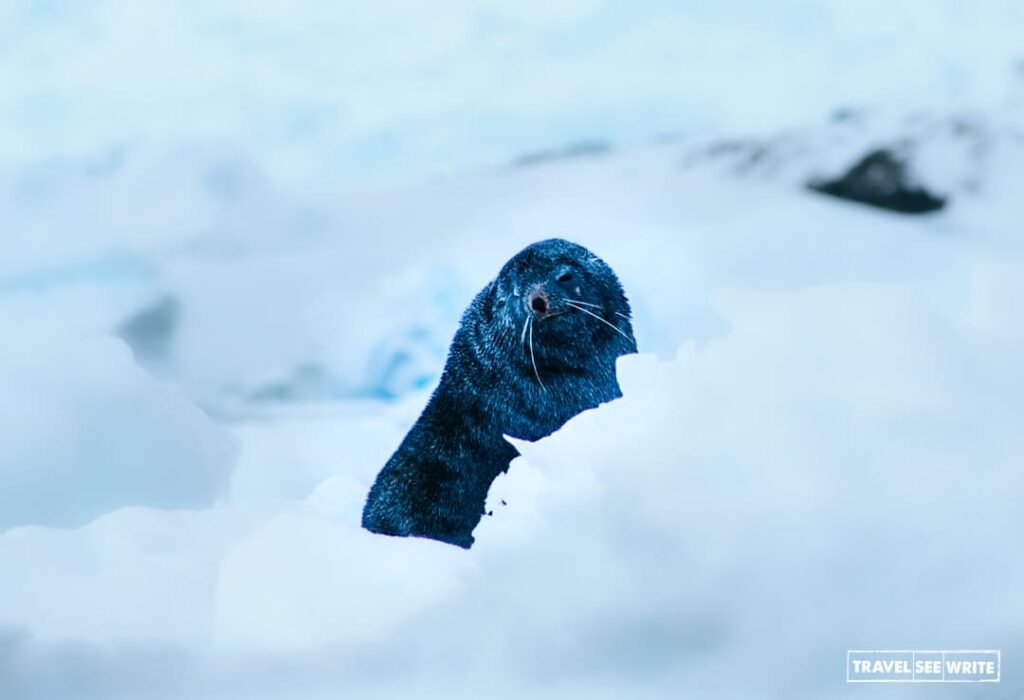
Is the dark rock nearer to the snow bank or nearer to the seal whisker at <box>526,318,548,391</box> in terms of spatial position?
the seal whisker at <box>526,318,548,391</box>

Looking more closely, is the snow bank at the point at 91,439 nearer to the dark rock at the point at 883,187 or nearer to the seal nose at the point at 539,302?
the seal nose at the point at 539,302

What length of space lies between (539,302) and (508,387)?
0.83 feet

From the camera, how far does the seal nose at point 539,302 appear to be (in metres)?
→ 2.93

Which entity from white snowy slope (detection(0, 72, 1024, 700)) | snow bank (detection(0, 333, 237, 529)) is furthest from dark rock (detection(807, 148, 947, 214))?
snow bank (detection(0, 333, 237, 529))

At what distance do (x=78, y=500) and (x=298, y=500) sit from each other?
58cm

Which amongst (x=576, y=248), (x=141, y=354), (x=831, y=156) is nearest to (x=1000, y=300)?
(x=831, y=156)

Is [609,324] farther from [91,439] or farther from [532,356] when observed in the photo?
[91,439]

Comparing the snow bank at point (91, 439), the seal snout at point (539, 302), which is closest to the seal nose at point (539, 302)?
the seal snout at point (539, 302)

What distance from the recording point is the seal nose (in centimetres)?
293

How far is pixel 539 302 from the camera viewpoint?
2941mm

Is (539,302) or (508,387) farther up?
(539,302)

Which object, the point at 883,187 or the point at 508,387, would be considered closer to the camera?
the point at 508,387

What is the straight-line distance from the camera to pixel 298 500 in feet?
10.1

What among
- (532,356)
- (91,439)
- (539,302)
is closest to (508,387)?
(532,356)
